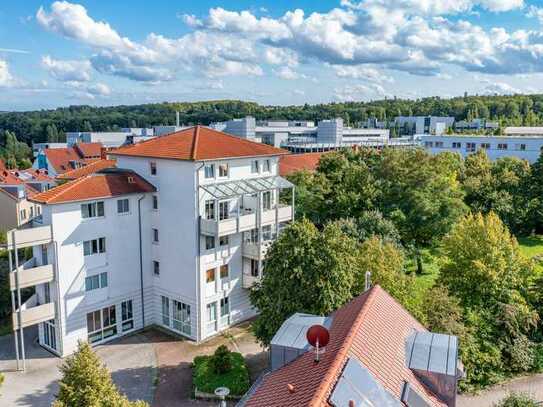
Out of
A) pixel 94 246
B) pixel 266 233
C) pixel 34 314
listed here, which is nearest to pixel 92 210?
pixel 94 246

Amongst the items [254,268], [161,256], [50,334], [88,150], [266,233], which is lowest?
[50,334]

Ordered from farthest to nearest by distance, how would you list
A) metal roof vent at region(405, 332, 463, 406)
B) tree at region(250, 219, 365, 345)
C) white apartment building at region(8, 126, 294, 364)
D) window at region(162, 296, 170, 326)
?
window at region(162, 296, 170, 326), white apartment building at region(8, 126, 294, 364), tree at region(250, 219, 365, 345), metal roof vent at region(405, 332, 463, 406)

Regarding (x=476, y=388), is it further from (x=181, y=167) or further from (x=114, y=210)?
(x=114, y=210)

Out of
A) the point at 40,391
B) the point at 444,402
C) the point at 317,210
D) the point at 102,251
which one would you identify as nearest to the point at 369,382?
the point at 444,402

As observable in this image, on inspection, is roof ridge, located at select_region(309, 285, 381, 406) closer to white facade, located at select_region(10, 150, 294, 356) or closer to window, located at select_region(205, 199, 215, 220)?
white facade, located at select_region(10, 150, 294, 356)

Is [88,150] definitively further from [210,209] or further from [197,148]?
[210,209]

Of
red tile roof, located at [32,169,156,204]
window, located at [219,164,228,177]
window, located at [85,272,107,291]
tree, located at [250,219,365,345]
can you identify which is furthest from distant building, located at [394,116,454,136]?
window, located at [85,272,107,291]
